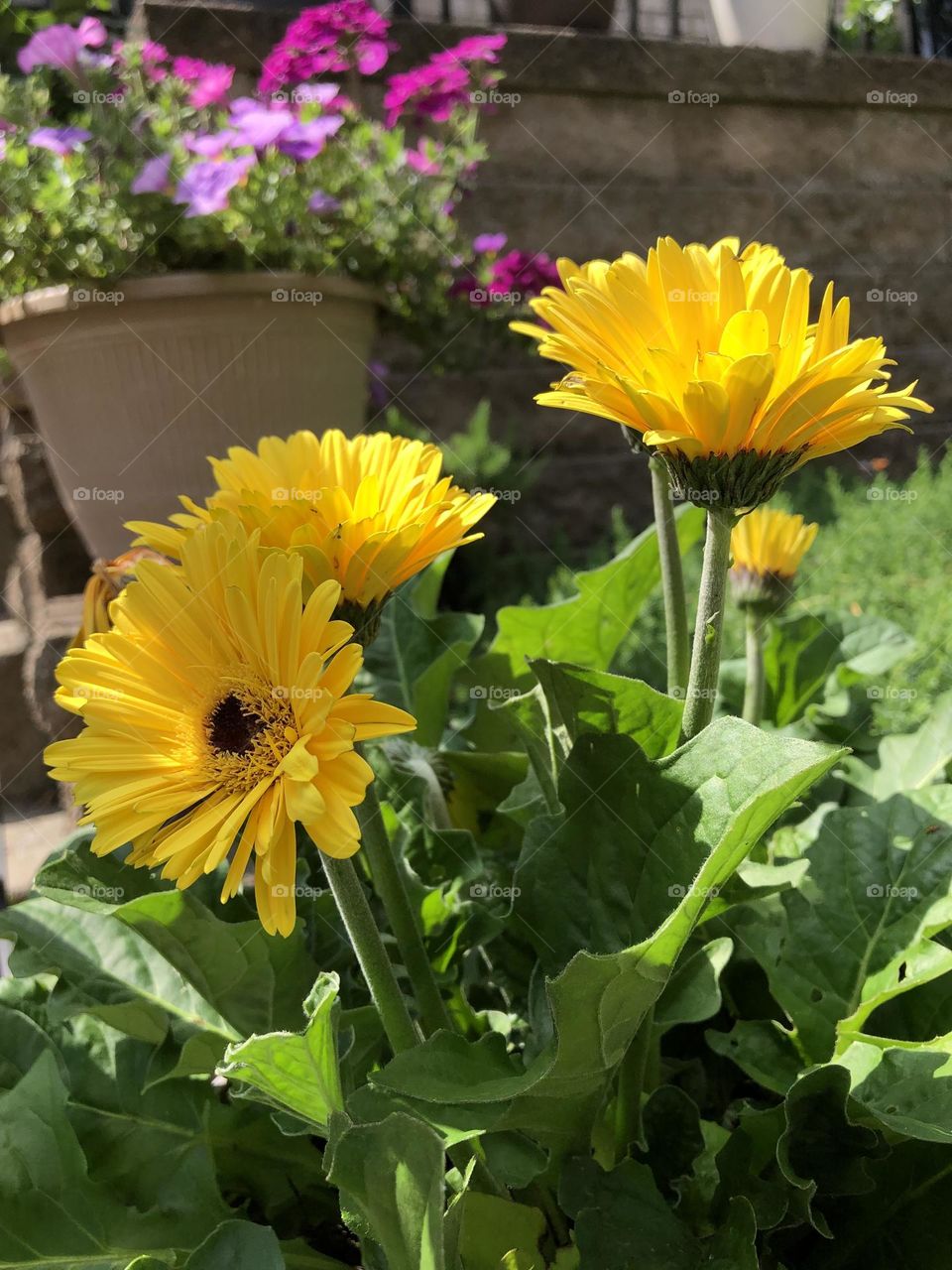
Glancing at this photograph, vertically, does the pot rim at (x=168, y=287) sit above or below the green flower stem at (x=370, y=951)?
above

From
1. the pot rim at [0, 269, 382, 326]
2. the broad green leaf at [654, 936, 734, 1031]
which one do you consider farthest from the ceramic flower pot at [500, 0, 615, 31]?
the broad green leaf at [654, 936, 734, 1031]

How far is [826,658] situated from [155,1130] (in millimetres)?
917

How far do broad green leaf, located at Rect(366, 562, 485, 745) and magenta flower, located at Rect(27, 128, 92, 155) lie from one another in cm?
127

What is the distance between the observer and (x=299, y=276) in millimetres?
2166

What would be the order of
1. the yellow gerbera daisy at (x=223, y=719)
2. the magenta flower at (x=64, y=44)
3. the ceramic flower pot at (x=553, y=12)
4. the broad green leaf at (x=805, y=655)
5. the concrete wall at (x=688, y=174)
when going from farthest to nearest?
the ceramic flower pot at (x=553, y=12) < the concrete wall at (x=688, y=174) < the magenta flower at (x=64, y=44) < the broad green leaf at (x=805, y=655) < the yellow gerbera daisy at (x=223, y=719)

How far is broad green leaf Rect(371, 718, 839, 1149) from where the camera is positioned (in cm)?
64

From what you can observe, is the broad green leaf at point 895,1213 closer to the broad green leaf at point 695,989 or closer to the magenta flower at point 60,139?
the broad green leaf at point 695,989

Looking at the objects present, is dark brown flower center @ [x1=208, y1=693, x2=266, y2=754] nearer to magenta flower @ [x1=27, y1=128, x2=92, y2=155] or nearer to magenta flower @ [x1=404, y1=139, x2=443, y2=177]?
magenta flower @ [x1=27, y1=128, x2=92, y2=155]

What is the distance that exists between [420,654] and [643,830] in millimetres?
614

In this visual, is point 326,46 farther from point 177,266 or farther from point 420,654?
point 420,654

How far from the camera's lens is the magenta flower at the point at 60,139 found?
6.89 ft

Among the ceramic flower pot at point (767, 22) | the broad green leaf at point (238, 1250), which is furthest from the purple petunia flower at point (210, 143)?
the ceramic flower pot at point (767, 22)
